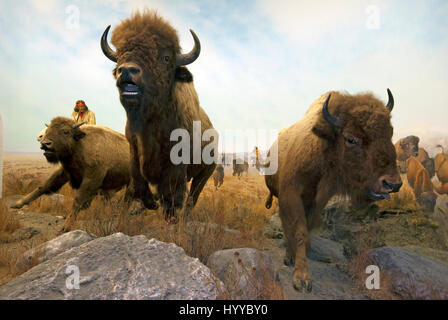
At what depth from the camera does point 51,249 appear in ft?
8.60

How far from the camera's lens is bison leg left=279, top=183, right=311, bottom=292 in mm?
2371

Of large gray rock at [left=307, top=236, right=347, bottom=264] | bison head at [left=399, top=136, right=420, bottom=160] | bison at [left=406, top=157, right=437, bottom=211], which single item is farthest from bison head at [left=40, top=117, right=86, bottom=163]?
bison head at [left=399, top=136, right=420, bottom=160]

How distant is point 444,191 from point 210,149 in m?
4.85

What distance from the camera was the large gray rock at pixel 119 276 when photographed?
177cm

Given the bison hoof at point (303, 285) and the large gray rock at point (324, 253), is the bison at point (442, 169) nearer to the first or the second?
the large gray rock at point (324, 253)

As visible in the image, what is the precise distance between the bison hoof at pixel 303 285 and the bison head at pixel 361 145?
0.96 meters

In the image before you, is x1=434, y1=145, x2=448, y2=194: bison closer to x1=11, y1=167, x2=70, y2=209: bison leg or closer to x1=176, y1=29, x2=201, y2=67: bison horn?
x1=176, y1=29, x2=201, y2=67: bison horn

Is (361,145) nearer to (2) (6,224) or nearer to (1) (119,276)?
(1) (119,276)

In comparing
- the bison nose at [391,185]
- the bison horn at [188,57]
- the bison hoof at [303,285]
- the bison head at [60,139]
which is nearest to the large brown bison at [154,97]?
the bison horn at [188,57]

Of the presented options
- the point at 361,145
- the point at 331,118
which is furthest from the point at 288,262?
the point at 331,118

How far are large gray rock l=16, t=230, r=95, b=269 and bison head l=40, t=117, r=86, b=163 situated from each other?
6.64 feet

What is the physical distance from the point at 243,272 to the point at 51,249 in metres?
2.03
